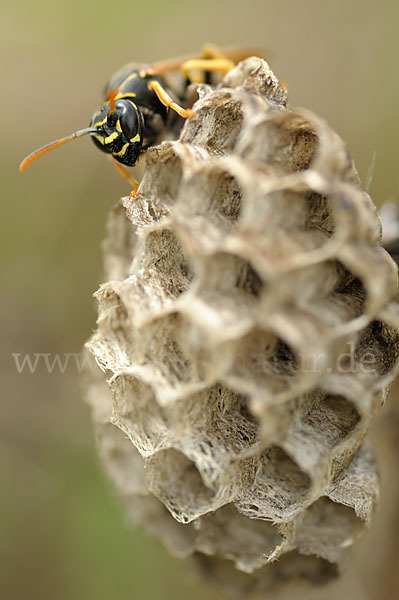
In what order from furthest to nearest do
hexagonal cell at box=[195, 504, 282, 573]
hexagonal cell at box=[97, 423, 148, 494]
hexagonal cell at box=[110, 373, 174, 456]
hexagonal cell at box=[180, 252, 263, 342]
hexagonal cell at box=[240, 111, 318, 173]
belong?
hexagonal cell at box=[97, 423, 148, 494]
hexagonal cell at box=[195, 504, 282, 573]
hexagonal cell at box=[110, 373, 174, 456]
hexagonal cell at box=[240, 111, 318, 173]
hexagonal cell at box=[180, 252, 263, 342]

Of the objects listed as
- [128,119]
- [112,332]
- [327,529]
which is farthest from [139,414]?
[128,119]

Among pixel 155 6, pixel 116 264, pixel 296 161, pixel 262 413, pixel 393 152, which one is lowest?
pixel 262 413

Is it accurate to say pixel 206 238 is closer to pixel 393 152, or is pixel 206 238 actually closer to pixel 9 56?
pixel 393 152

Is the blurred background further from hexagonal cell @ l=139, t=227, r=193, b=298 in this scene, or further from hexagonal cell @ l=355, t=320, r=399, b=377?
hexagonal cell @ l=139, t=227, r=193, b=298

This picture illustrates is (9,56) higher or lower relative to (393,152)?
higher

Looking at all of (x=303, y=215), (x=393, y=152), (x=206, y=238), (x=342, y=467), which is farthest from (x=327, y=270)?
(x=393, y=152)

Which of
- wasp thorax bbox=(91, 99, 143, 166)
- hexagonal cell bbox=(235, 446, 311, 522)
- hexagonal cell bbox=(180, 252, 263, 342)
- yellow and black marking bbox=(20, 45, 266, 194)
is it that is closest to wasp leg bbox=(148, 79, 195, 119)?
yellow and black marking bbox=(20, 45, 266, 194)
